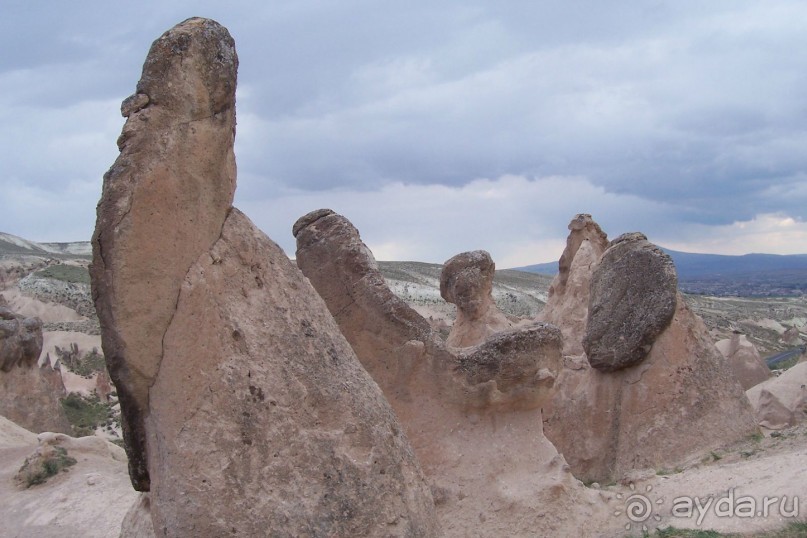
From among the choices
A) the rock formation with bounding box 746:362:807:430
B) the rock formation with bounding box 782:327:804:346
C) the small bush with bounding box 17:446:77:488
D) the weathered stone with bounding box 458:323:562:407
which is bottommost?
the rock formation with bounding box 782:327:804:346

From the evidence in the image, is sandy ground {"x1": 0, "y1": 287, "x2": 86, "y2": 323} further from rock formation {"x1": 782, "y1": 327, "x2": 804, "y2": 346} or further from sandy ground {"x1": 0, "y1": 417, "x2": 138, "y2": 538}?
rock formation {"x1": 782, "y1": 327, "x2": 804, "y2": 346}

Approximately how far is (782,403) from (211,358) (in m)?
10.9

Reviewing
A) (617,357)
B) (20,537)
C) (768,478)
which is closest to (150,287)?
(768,478)

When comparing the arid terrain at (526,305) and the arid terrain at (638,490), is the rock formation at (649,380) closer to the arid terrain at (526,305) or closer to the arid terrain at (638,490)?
the arid terrain at (638,490)

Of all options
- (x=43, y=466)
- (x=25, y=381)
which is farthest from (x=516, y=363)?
(x=25, y=381)

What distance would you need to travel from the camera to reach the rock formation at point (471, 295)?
35.4 feet

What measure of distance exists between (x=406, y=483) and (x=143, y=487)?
1.46 metres

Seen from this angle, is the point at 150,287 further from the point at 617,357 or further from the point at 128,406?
the point at 617,357

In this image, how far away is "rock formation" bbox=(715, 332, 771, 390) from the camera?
1683 cm

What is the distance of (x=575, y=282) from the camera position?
1226cm

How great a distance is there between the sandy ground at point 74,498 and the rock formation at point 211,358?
563 cm

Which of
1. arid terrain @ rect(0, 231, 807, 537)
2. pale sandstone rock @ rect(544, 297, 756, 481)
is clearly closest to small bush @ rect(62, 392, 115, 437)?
arid terrain @ rect(0, 231, 807, 537)

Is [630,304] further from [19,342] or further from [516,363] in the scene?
[19,342]

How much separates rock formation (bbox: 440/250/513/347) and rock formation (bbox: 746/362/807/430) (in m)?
4.55
